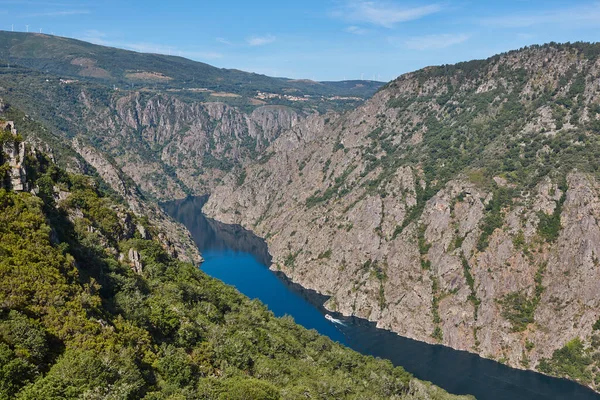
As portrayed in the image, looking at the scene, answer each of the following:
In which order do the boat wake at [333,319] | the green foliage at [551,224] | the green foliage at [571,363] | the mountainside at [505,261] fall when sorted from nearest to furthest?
the green foliage at [571,363] → the mountainside at [505,261] → the green foliage at [551,224] → the boat wake at [333,319]

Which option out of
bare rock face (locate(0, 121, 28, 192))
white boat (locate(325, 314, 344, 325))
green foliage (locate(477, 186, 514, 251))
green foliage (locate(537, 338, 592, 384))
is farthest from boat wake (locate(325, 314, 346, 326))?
bare rock face (locate(0, 121, 28, 192))

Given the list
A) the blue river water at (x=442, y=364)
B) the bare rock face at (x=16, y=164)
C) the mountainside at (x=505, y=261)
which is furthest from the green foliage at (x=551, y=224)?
the bare rock face at (x=16, y=164)

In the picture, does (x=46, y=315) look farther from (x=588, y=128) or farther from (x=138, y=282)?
(x=588, y=128)

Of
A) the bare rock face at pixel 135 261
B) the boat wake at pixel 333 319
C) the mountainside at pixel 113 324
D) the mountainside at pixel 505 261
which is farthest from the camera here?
the boat wake at pixel 333 319

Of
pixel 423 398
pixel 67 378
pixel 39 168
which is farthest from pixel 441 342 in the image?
pixel 67 378

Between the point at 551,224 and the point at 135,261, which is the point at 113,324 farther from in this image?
the point at 551,224

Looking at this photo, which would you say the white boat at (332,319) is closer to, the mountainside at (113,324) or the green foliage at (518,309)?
the green foliage at (518,309)

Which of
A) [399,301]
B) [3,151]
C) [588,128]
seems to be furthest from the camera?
[588,128]

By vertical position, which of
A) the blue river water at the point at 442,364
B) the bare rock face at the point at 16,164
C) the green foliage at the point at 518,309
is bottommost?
the blue river water at the point at 442,364

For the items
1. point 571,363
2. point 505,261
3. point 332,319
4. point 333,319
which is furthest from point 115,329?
point 505,261
